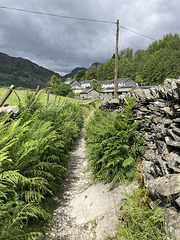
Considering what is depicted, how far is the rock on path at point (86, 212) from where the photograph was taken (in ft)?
8.77

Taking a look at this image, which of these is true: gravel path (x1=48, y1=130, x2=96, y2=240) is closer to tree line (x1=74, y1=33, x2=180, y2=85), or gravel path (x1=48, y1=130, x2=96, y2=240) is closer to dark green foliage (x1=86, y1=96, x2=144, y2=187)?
dark green foliage (x1=86, y1=96, x2=144, y2=187)

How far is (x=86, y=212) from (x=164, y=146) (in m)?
2.42

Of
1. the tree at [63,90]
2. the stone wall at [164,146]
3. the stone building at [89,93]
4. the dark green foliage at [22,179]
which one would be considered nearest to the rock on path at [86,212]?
the dark green foliage at [22,179]

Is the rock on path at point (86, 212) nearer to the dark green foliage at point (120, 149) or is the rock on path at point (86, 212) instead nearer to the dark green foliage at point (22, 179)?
the dark green foliage at point (120, 149)

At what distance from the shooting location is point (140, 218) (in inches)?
82.6

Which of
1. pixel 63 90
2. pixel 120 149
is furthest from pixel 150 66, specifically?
pixel 120 149

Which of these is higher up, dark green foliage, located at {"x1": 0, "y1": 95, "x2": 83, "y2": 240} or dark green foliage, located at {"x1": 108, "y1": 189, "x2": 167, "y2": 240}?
dark green foliage, located at {"x1": 0, "y1": 95, "x2": 83, "y2": 240}

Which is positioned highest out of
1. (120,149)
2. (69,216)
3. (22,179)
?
(120,149)

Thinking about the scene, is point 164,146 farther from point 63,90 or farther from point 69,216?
point 63,90

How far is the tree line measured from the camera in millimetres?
62188

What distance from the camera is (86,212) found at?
321 cm

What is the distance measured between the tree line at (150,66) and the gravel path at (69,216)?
1973 inches

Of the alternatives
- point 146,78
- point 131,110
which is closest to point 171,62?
point 146,78

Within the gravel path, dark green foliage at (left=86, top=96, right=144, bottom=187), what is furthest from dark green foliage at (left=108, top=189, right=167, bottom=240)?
dark green foliage at (left=86, top=96, right=144, bottom=187)
